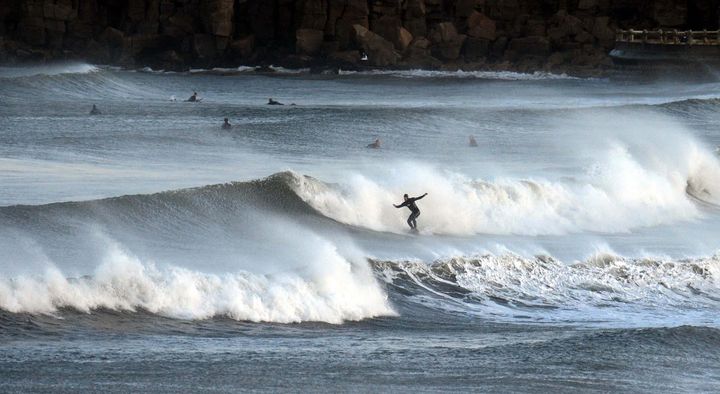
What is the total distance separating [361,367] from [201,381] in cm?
141

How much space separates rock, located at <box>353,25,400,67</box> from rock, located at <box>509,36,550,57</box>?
194 inches

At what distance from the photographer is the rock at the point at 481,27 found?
6619 cm

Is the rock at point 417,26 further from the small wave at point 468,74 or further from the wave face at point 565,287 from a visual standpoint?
the wave face at point 565,287

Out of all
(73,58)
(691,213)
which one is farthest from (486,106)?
(73,58)

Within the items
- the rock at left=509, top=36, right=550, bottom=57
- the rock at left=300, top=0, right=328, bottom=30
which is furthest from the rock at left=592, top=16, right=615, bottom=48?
the rock at left=300, top=0, right=328, bottom=30

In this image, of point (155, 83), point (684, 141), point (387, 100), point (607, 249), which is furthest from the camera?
point (155, 83)

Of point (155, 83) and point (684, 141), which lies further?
point (155, 83)

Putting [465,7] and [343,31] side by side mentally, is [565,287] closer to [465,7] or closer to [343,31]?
[343,31]

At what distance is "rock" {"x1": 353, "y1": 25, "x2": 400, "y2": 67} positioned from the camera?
2501 inches

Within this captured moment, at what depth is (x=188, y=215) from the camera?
21.4 metres

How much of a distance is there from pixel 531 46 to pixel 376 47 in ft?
20.9

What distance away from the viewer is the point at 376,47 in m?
64.4

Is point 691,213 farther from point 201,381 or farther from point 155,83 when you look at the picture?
point 155,83

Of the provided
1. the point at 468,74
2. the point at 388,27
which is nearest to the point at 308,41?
the point at 388,27
